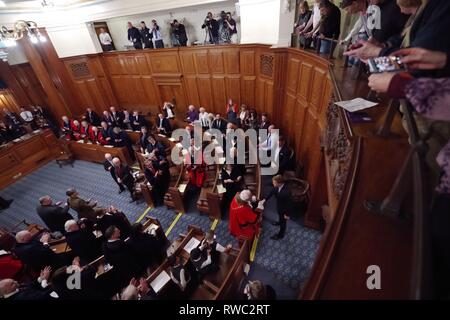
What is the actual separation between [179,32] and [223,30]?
1.81m

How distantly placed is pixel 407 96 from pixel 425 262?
92cm

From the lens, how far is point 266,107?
758cm

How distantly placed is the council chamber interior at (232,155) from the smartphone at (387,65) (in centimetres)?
1

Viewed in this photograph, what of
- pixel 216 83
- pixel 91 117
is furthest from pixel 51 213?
pixel 216 83

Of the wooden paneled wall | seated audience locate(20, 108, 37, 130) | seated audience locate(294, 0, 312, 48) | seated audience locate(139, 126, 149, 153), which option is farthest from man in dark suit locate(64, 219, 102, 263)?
seated audience locate(20, 108, 37, 130)

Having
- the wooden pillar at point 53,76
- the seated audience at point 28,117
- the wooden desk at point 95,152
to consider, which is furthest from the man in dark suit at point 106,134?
the seated audience at point 28,117

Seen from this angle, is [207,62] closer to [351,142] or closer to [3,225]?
[351,142]

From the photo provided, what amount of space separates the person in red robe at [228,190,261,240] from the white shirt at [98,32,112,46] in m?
10.0

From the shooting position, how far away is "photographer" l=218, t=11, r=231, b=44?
316 inches

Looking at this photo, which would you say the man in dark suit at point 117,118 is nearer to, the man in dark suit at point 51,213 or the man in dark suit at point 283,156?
the man in dark suit at point 51,213

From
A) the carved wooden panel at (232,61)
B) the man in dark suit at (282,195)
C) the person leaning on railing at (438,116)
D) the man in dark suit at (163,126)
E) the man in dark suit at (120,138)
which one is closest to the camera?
the person leaning on railing at (438,116)

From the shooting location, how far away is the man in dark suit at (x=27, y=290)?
10.4 feet

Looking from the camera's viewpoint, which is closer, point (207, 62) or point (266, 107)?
point (266, 107)
